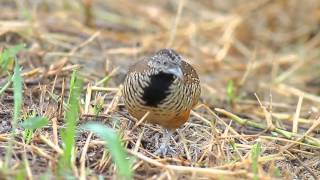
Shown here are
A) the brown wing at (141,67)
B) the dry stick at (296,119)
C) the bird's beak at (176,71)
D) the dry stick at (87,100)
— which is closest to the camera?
the bird's beak at (176,71)

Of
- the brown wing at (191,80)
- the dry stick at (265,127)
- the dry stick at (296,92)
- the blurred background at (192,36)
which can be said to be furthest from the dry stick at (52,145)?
the dry stick at (296,92)

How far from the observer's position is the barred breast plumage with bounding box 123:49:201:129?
3285 millimetres

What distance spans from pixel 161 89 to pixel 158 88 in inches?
0.6

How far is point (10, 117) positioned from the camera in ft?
12.5

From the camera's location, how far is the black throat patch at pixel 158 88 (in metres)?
3.29

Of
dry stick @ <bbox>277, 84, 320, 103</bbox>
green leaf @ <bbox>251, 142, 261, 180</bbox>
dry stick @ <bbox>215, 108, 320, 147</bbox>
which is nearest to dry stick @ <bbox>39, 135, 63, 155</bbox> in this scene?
green leaf @ <bbox>251, 142, 261, 180</bbox>

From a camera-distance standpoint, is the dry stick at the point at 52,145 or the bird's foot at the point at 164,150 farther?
the bird's foot at the point at 164,150

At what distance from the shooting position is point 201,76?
614 cm

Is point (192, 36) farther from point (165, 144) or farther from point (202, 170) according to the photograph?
point (202, 170)

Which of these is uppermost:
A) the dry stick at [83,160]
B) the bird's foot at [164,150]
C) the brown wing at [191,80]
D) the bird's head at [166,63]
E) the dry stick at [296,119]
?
the bird's head at [166,63]

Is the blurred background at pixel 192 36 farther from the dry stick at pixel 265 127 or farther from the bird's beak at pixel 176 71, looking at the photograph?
the bird's beak at pixel 176 71

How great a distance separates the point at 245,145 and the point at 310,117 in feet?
3.76

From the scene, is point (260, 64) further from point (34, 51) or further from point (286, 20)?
point (34, 51)

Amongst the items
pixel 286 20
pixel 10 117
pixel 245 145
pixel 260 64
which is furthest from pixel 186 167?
pixel 286 20
